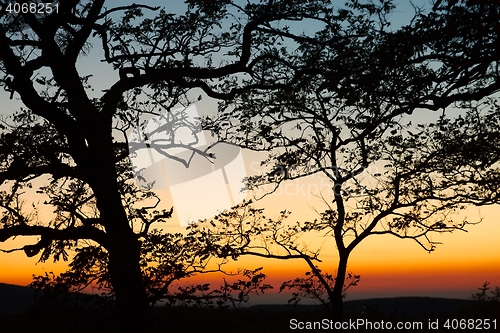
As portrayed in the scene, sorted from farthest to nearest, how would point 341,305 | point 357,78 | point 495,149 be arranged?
point 341,305 < point 495,149 < point 357,78

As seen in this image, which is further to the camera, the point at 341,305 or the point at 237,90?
the point at 341,305

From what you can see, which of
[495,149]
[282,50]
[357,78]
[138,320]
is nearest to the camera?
[357,78]

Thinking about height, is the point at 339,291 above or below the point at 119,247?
below

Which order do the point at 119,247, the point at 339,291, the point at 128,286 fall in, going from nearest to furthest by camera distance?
the point at 128,286
the point at 119,247
the point at 339,291

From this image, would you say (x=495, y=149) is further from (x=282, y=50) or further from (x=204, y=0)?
(x=204, y=0)

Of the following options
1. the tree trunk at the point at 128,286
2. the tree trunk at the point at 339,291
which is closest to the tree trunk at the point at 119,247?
the tree trunk at the point at 128,286

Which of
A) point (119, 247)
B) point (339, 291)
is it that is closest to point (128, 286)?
point (119, 247)

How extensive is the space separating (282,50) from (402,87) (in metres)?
4.05

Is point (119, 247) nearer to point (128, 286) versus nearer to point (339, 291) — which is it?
point (128, 286)

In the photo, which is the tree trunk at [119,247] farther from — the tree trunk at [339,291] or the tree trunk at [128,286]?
the tree trunk at [339,291]

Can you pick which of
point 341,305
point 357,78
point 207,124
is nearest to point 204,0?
point 207,124

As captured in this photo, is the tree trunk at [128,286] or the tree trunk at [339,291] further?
the tree trunk at [339,291]

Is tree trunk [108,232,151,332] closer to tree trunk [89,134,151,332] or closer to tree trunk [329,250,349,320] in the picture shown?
tree trunk [89,134,151,332]

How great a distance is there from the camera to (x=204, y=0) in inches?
463
